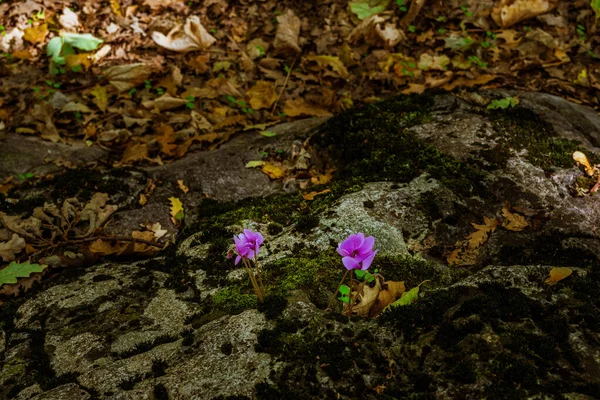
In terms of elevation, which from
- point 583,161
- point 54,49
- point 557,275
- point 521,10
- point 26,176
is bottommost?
point 26,176

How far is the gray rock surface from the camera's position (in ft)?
5.28

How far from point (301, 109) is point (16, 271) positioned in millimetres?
3121

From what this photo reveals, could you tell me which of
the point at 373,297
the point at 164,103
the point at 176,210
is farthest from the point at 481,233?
the point at 164,103

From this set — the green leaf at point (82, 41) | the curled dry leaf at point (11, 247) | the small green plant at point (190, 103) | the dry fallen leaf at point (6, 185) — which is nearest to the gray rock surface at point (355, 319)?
the curled dry leaf at point (11, 247)

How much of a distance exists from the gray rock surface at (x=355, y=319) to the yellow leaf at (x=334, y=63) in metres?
1.78

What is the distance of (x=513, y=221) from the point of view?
2682mm

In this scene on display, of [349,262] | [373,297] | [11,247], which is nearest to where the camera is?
[349,262]

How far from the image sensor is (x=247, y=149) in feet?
12.8

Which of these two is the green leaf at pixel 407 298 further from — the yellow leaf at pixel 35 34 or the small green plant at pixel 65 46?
the yellow leaf at pixel 35 34

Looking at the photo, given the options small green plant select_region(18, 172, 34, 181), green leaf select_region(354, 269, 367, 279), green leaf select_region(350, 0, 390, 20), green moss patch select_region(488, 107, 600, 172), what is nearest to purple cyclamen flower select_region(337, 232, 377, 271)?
green leaf select_region(354, 269, 367, 279)

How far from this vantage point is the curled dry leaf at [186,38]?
5.52 metres

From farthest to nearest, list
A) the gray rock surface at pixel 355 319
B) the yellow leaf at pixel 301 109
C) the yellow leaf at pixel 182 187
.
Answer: the yellow leaf at pixel 301 109, the yellow leaf at pixel 182 187, the gray rock surface at pixel 355 319

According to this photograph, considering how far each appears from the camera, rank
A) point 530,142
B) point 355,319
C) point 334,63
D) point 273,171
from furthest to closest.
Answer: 1. point 334,63
2. point 273,171
3. point 530,142
4. point 355,319

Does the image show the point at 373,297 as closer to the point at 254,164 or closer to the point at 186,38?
the point at 254,164
